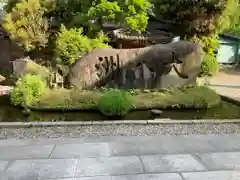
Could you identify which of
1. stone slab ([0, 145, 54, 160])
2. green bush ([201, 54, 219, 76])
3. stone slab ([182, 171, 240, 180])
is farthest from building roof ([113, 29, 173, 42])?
stone slab ([182, 171, 240, 180])

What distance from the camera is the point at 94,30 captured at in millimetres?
10680

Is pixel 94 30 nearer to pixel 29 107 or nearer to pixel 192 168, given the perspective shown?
pixel 29 107

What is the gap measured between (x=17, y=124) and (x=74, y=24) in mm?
5960

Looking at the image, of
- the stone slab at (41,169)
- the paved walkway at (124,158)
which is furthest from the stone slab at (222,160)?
the stone slab at (41,169)

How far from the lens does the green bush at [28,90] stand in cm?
696

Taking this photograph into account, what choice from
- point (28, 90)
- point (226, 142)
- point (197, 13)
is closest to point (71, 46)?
point (28, 90)

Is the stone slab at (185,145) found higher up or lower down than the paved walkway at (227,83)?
higher up

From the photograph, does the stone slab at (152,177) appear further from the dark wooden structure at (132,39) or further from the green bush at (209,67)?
the green bush at (209,67)

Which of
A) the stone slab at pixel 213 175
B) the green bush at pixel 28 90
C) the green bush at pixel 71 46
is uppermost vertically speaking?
the green bush at pixel 71 46

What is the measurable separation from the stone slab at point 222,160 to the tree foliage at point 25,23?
8.68m

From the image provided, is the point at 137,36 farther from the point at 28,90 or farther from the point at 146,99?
the point at 28,90

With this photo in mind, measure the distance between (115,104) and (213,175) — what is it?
10.4 ft

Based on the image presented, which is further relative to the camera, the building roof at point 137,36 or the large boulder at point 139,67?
the building roof at point 137,36

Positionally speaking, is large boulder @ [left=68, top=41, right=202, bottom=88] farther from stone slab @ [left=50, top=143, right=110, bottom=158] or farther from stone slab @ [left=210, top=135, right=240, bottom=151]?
stone slab @ [left=50, top=143, right=110, bottom=158]
